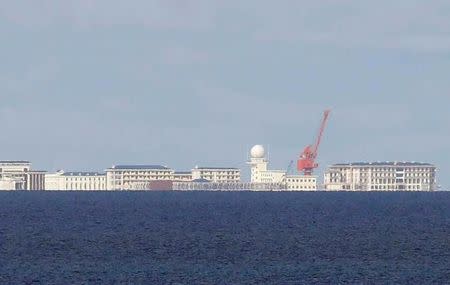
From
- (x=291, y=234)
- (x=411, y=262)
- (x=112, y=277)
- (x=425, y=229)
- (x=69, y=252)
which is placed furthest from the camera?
(x=425, y=229)

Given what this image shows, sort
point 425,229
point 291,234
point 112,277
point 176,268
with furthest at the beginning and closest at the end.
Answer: point 425,229
point 291,234
point 176,268
point 112,277

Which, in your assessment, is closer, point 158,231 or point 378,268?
point 378,268

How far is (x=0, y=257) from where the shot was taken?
73062 mm

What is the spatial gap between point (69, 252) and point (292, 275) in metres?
17.1

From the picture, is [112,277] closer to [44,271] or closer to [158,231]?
[44,271]

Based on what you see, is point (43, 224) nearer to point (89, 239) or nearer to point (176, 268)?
point (89, 239)

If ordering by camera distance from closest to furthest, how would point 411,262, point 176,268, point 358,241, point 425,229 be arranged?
1. point 176,268
2. point 411,262
3. point 358,241
4. point 425,229

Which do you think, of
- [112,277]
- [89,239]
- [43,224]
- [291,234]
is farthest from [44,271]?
[43,224]

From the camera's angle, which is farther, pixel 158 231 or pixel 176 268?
pixel 158 231

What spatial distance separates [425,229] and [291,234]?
15.0 meters

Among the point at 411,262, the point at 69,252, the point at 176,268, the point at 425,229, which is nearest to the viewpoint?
the point at 176,268

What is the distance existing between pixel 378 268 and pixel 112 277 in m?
13.7

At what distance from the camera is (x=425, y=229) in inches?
4161

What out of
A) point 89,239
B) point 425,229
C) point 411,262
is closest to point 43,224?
point 89,239
